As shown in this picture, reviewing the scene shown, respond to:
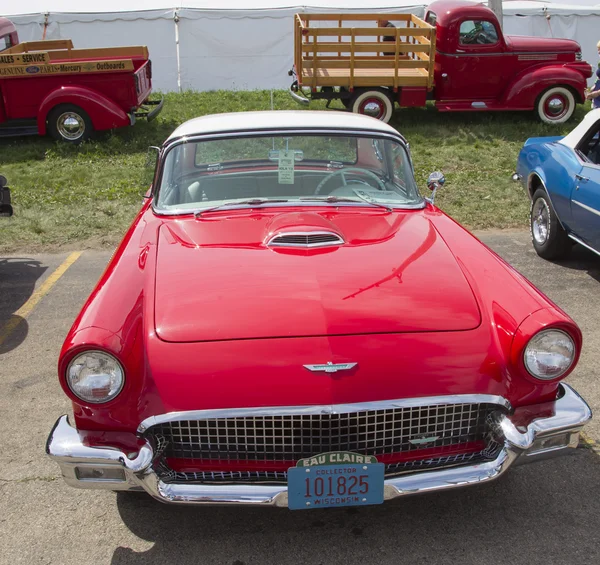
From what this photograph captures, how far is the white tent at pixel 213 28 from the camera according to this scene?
46.2 ft

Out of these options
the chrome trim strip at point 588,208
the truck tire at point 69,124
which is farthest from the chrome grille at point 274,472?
the truck tire at point 69,124

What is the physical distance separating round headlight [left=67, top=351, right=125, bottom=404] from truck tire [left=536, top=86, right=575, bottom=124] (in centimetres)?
1055

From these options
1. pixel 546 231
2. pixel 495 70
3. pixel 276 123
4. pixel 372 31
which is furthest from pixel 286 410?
pixel 495 70

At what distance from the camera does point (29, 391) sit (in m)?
4.02

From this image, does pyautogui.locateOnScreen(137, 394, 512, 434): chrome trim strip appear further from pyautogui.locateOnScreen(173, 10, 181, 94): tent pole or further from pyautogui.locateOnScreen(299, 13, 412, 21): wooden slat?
pyautogui.locateOnScreen(173, 10, 181, 94): tent pole

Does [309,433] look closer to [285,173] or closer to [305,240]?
[305,240]

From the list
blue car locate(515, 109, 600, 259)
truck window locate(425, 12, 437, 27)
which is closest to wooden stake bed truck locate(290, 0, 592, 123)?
truck window locate(425, 12, 437, 27)

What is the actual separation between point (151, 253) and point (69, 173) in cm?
651

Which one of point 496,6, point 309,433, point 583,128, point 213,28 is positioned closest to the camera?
point 309,433

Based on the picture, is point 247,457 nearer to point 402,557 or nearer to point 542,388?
point 402,557

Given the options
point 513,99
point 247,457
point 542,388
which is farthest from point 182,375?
point 513,99

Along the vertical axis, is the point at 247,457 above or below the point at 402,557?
above

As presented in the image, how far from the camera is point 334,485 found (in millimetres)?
2510

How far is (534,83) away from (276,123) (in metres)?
8.49
